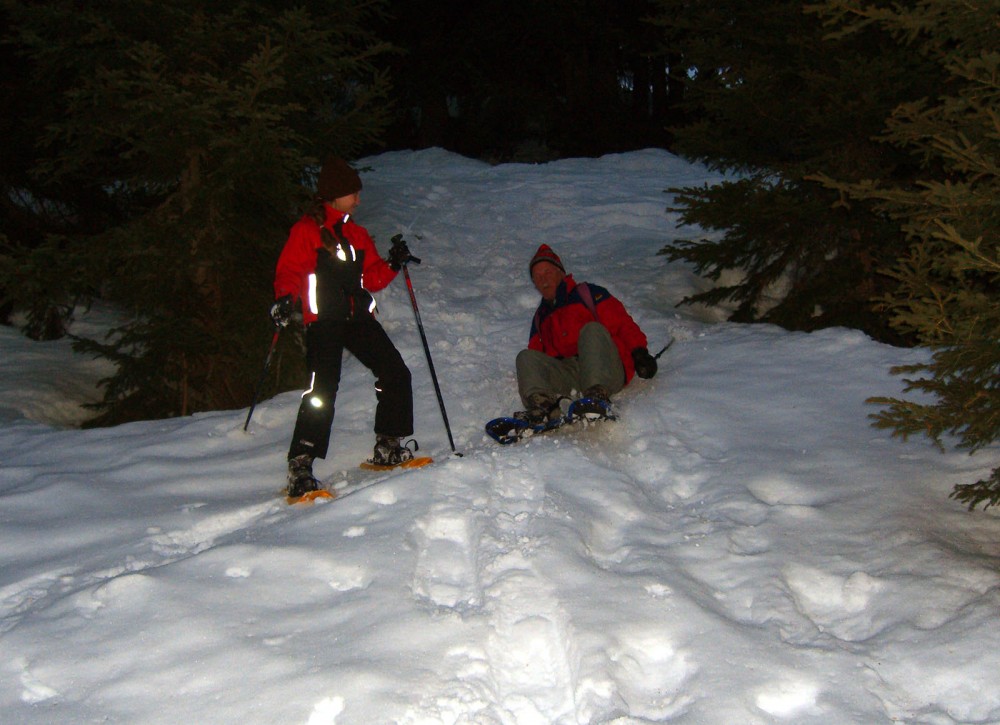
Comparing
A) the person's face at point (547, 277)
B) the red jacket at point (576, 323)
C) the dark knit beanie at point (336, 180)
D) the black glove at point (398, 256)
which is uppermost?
the dark knit beanie at point (336, 180)

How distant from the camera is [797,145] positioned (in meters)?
7.77

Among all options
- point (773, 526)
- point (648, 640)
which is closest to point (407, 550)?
point (648, 640)

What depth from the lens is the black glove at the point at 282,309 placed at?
5.26 meters

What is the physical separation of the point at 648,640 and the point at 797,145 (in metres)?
5.85

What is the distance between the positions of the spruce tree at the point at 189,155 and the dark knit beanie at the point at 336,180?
53.6 inches

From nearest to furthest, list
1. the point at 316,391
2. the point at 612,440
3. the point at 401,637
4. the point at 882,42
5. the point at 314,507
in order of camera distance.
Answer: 1. the point at 401,637
2. the point at 314,507
3. the point at 316,391
4. the point at 612,440
5. the point at 882,42

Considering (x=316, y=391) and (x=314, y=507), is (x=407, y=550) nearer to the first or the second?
(x=314, y=507)

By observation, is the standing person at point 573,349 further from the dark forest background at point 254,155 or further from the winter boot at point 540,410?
the dark forest background at point 254,155

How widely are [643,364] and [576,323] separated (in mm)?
647

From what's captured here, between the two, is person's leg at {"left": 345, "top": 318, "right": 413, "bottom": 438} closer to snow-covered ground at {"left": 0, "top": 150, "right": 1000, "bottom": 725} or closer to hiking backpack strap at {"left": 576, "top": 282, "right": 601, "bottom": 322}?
snow-covered ground at {"left": 0, "top": 150, "right": 1000, "bottom": 725}

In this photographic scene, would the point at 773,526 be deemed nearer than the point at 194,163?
Yes

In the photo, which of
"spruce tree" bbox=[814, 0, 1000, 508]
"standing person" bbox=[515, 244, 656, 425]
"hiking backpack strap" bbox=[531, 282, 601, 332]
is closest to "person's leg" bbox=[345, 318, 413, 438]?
"standing person" bbox=[515, 244, 656, 425]

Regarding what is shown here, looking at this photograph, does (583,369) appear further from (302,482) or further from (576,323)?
(302,482)

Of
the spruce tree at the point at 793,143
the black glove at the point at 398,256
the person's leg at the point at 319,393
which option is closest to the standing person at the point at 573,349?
the black glove at the point at 398,256
